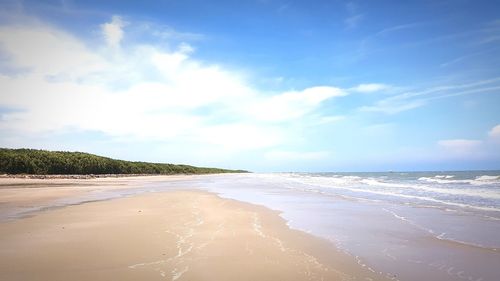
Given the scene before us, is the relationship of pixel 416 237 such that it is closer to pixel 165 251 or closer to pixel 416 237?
pixel 416 237

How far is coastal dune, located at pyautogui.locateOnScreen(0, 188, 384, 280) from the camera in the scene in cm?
532

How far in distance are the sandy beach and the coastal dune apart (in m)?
0.02

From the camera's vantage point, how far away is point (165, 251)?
21.7 feet

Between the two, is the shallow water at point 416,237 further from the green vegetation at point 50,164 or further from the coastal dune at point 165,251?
the green vegetation at point 50,164

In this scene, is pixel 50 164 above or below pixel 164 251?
above

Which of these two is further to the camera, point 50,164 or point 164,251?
point 50,164

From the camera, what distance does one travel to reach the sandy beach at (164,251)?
17.5 ft

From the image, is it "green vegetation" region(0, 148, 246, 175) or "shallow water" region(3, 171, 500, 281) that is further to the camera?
"green vegetation" region(0, 148, 246, 175)

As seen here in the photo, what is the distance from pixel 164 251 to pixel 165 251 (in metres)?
0.02

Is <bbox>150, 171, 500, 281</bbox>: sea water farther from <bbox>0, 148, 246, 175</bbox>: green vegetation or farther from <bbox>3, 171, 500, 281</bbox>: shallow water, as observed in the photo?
<bbox>0, 148, 246, 175</bbox>: green vegetation

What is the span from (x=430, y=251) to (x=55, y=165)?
48.2 m

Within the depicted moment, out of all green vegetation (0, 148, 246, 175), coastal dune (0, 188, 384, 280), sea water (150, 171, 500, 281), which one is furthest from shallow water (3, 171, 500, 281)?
green vegetation (0, 148, 246, 175)

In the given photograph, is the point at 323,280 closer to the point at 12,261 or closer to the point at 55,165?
the point at 12,261

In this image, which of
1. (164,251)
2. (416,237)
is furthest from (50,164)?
(416,237)
